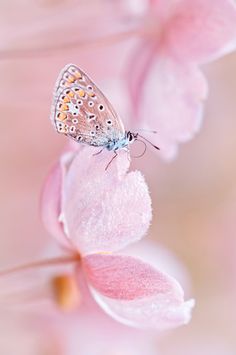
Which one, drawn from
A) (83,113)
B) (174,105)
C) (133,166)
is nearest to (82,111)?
(83,113)

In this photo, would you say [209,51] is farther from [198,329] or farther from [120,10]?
[198,329]

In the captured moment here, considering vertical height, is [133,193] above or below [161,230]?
above

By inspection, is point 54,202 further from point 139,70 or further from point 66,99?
point 139,70

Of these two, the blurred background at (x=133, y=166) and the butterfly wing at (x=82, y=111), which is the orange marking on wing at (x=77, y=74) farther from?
the blurred background at (x=133, y=166)

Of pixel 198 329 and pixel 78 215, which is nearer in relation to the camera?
pixel 78 215

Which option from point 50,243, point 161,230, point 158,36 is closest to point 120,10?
point 158,36

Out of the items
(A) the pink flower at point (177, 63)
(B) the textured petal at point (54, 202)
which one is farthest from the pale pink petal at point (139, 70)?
(B) the textured petal at point (54, 202)
